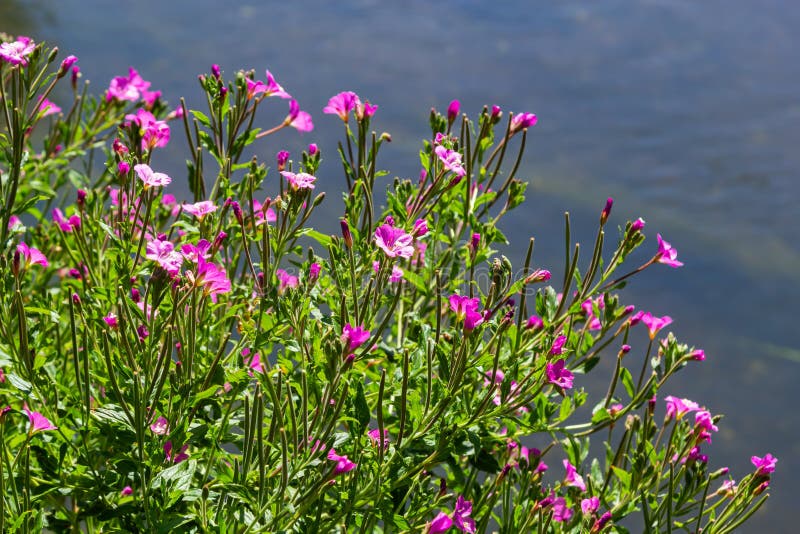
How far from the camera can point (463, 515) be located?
191cm

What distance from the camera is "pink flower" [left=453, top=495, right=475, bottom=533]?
6.20ft

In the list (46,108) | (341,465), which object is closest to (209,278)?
(341,465)

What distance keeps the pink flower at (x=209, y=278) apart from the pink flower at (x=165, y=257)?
0.03 metres

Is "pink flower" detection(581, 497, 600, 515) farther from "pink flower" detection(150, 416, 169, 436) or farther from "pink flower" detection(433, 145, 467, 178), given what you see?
"pink flower" detection(150, 416, 169, 436)

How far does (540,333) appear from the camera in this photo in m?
1.91

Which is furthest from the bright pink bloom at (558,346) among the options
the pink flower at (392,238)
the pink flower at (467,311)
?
the pink flower at (392,238)

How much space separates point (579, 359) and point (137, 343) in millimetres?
902

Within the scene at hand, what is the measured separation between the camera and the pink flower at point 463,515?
1.89m

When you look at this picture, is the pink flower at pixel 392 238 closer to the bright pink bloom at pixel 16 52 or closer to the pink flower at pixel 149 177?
the pink flower at pixel 149 177

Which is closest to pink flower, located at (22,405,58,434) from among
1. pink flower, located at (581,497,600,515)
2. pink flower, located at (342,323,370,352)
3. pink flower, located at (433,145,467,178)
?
pink flower, located at (342,323,370,352)

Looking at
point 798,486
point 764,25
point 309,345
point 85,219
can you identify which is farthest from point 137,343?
point 764,25

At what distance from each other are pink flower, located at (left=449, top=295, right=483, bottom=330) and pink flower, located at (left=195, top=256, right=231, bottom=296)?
0.38 metres

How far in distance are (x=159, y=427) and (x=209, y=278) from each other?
1.04ft

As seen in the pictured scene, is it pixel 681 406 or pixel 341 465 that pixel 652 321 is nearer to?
pixel 681 406
